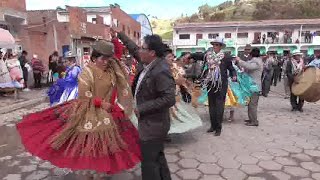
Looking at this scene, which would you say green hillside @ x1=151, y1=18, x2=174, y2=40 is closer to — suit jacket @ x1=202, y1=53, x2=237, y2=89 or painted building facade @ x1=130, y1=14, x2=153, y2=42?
painted building facade @ x1=130, y1=14, x2=153, y2=42

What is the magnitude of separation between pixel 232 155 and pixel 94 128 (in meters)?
2.44

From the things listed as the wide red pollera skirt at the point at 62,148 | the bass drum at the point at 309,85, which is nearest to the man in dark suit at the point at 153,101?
the wide red pollera skirt at the point at 62,148

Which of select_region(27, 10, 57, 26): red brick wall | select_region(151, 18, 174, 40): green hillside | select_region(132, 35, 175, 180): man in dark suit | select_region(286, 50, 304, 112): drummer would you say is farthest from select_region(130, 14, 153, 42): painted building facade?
select_region(132, 35, 175, 180): man in dark suit

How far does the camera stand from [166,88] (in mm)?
2943

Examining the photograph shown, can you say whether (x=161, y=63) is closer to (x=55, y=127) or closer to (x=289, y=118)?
(x=55, y=127)

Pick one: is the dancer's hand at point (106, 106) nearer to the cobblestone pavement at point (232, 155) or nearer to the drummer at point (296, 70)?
the cobblestone pavement at point (232, 155)

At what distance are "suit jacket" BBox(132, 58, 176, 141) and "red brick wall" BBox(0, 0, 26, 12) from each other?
527 inches

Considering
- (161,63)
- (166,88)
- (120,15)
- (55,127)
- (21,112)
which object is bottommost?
(21,112)

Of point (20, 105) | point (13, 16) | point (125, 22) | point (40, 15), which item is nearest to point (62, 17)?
point (40, 15)

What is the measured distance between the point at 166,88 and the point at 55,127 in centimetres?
131

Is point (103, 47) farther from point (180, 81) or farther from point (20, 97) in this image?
point (20, 97)

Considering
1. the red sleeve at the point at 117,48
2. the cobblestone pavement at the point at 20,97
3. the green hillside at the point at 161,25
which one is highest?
the green hillside at the point at 161,25

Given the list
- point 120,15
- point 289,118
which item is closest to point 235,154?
point 289,118

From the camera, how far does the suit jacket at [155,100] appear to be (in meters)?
2.94
